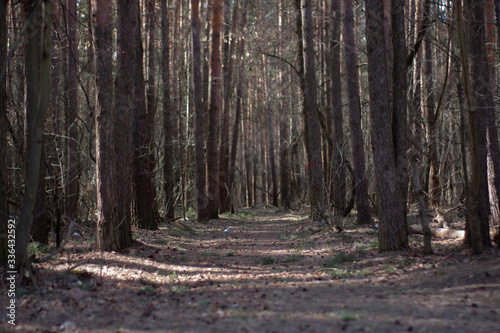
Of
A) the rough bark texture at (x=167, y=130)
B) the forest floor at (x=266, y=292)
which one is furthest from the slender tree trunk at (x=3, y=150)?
the rough bark texture at (x=167, y=130)

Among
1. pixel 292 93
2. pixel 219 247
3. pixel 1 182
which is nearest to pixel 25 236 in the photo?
pixel 1 182

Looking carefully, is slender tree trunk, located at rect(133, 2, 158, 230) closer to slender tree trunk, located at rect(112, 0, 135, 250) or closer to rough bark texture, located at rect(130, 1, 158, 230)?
rough bark texture, located at rect(130, 1, 158, 230)

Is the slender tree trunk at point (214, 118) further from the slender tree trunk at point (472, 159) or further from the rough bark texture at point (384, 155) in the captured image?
the slender tree trunk at point (472, 159)

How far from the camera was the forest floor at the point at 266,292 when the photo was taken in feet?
13.1

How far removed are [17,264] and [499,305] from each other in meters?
5.66

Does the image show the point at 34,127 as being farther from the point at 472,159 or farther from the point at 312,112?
the point at 312,112

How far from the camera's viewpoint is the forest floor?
400cm

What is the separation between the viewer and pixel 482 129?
6.68 meters

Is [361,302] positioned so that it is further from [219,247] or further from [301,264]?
[219,247]

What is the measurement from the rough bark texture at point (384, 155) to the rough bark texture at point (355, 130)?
4702 millimetres

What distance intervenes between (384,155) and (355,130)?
531cm

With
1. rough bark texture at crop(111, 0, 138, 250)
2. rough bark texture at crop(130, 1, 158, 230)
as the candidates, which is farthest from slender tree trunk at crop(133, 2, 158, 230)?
rough bark texture at crop(111, 0, 138, 250)

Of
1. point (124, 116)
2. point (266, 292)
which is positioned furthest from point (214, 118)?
point (266, 292)

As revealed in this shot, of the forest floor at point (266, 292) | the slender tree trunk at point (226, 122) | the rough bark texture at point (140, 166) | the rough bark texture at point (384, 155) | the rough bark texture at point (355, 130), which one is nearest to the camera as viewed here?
the forest floor at point (266, 292)
